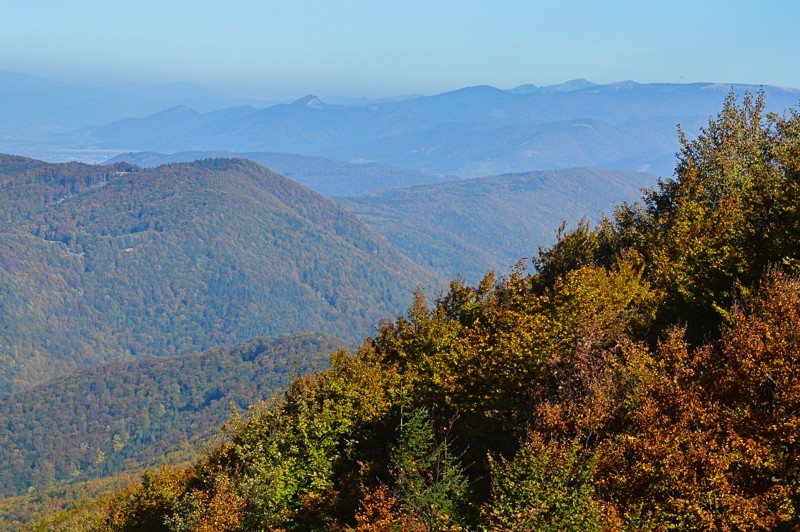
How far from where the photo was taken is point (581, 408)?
68.8ft

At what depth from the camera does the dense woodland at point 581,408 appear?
16016mm

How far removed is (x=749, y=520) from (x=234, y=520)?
19.8 m

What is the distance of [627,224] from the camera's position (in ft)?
172

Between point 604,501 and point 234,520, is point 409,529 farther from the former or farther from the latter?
point 234,520

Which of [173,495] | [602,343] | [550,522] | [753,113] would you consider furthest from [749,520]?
[753,113]

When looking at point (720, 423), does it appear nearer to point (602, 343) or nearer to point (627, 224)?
point (602, 343)

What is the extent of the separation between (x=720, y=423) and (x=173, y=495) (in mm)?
34853

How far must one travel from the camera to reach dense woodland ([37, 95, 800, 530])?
16.0 metres

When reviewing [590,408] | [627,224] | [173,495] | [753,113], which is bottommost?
[173,495]

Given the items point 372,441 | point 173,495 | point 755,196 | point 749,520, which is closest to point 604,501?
point 749,520

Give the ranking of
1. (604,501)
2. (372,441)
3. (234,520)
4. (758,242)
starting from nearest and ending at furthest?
→ (604,501) < (234,520) < (758,242) < (372,441)

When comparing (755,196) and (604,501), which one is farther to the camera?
(755,196)

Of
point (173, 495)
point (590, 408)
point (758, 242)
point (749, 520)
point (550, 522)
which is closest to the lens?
point (749, 520)

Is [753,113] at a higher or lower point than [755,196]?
higher
